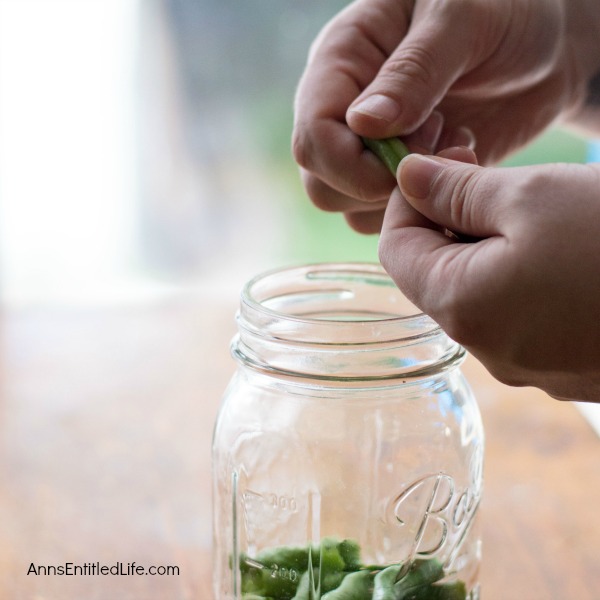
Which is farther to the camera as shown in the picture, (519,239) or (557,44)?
(557,44)

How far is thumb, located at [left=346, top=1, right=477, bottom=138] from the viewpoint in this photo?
0.62 m

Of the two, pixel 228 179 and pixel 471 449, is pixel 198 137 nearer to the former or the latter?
pixel 228 179

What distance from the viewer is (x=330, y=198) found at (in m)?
0.75

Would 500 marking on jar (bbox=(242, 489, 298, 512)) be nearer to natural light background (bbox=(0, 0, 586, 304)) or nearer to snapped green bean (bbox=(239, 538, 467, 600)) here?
snapped green bean (bbox=(239, 538, 467, 600))

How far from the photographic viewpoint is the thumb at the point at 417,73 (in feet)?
2.05

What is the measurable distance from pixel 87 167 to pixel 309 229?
1.92 feet

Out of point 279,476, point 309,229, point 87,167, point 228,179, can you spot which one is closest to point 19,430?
point 279,476

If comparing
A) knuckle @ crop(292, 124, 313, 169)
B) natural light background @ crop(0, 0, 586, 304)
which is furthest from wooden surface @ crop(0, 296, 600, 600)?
natural light background @ crop(0, 0, 586, 304)

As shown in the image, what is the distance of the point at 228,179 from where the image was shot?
2016mm

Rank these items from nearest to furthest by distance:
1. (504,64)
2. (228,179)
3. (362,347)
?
(362,347) → (504,64) → (228,179)

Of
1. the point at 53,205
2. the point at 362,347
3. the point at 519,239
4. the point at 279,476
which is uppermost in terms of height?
the point at 519,239

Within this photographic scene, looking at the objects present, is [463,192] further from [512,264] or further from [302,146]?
[302,146]

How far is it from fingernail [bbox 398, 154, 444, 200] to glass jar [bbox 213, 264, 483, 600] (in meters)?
0.09

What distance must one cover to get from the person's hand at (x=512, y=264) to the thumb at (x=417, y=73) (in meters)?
0.10
